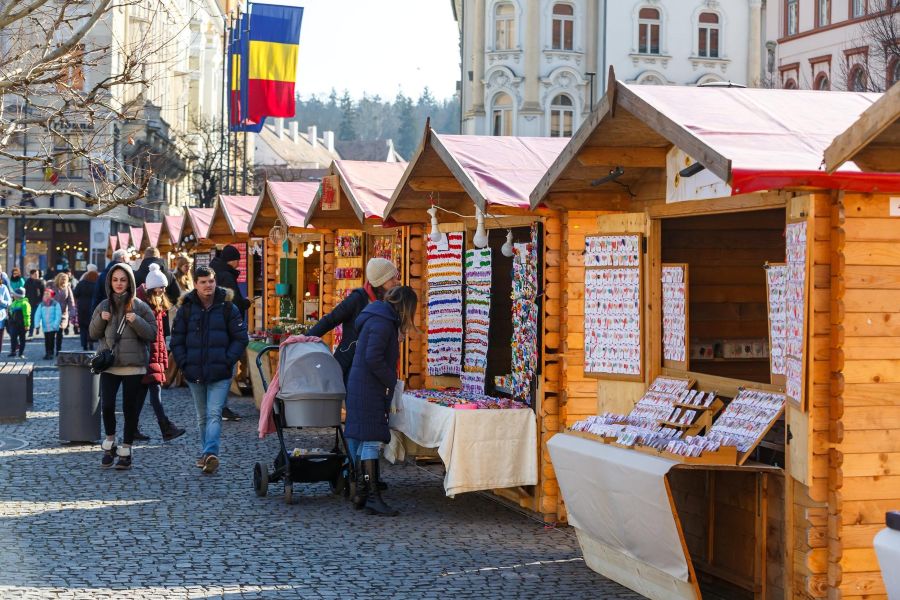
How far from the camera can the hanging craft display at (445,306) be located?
11531mm

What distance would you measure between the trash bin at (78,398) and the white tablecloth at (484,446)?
4553 millimetres

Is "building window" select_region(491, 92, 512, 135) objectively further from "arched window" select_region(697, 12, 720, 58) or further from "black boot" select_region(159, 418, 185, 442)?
"black boot" select_region(159, 418, 185, 442)

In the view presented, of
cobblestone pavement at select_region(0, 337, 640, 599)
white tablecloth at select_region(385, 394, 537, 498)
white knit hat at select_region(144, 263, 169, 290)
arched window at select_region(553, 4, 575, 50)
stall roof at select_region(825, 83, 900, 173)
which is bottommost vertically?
cobblestone pavement at select_region(0, 337, 640, 599)

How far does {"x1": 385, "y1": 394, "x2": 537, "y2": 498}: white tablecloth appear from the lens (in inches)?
372

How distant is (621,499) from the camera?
22.9 feet

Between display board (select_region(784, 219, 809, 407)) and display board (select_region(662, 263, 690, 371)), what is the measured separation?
1.39 metres

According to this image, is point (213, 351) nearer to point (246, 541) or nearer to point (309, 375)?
point (309, 375)

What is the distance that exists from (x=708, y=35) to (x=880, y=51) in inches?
856

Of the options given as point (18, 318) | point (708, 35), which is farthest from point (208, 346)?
point (708, 35)

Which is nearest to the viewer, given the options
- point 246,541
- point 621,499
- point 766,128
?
point 766,128

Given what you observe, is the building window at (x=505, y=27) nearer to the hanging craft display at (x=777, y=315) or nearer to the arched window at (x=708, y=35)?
the arched window at (x=708, y=35)

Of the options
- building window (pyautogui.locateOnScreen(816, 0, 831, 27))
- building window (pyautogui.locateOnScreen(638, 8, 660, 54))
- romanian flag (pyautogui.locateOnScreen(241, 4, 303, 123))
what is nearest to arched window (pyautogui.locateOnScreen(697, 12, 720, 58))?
building window (pyautogui.locateOnScreen(638, 8, 660, 54))

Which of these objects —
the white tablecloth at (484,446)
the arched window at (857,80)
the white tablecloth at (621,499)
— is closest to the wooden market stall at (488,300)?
the white tablecloth at (484,446)

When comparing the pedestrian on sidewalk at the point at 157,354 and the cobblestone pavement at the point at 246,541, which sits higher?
the pedestrian on sidewalk at the point at 157,354
